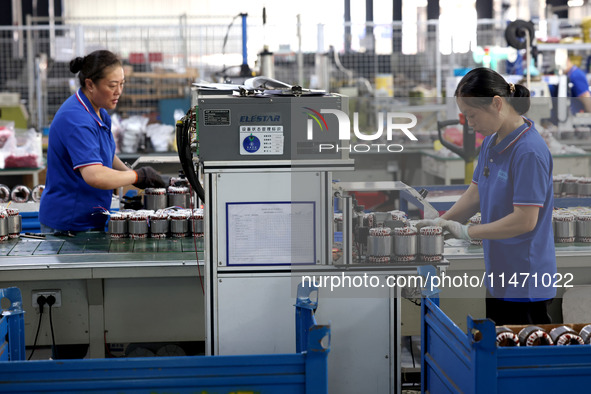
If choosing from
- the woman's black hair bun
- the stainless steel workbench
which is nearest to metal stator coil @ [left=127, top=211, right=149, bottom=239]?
the stainless steel workbench

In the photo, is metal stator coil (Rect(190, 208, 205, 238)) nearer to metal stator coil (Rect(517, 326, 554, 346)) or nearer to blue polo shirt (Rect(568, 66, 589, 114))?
metal stator coil (Rect(517, 326, 554, 346))

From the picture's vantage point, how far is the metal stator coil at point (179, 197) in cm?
408

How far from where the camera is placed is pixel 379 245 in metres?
2.71

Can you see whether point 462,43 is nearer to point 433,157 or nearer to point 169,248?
point 433,157

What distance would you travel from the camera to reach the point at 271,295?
104 inches

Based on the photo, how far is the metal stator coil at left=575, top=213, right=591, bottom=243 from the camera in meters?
3.31

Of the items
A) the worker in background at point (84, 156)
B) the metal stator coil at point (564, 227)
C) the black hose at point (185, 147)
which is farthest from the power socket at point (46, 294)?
the metal stator coil at point (564, 227)

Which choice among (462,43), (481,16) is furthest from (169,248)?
(481,16)

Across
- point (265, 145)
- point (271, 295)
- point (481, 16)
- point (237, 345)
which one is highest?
point (481, 16)

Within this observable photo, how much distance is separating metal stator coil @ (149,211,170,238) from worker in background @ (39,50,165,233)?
21 cm

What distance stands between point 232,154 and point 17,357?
3.00 ft

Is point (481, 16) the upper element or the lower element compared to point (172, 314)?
upper

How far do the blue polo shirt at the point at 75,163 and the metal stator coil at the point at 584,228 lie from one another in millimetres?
2079

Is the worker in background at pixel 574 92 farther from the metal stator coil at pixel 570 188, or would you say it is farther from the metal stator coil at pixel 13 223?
the metal stator coil at pixel 13 223
